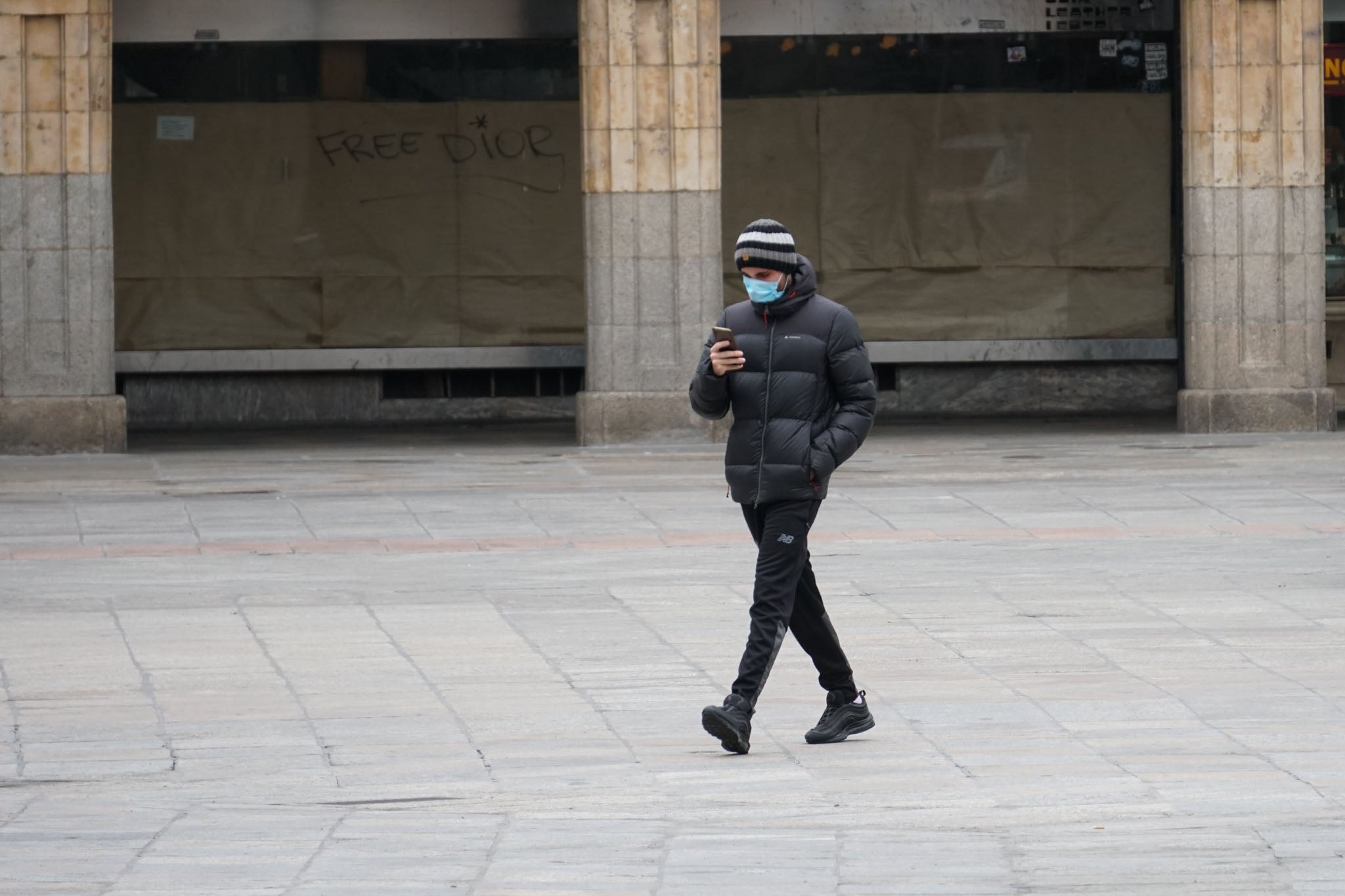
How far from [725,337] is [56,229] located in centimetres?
1160

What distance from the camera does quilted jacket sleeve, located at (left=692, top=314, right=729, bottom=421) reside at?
7.30 m

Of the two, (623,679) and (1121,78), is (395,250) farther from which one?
(623,679)

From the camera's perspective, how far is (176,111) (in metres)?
20.5

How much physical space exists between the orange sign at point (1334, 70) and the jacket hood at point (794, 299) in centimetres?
1375

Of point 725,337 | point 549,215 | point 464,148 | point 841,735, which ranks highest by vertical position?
point 464,148

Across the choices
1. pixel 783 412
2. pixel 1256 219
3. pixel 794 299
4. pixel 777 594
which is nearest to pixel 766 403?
pixel 783 412

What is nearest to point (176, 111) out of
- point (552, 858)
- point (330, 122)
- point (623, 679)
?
point (330, 122)

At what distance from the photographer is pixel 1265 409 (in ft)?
60.2

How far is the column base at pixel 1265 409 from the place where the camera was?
18328 mm

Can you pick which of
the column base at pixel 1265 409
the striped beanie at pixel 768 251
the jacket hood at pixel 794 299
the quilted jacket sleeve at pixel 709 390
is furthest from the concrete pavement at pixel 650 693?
the column base at pixel 1265 409

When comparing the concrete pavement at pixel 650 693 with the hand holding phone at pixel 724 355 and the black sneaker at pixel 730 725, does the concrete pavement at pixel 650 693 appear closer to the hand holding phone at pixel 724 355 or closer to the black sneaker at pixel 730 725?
the black sneaker at pixel 730 725

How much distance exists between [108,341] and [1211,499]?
8.44 meters

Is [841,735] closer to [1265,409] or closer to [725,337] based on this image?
[725,337]


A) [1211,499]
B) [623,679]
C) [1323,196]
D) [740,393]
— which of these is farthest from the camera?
[1323,196]
